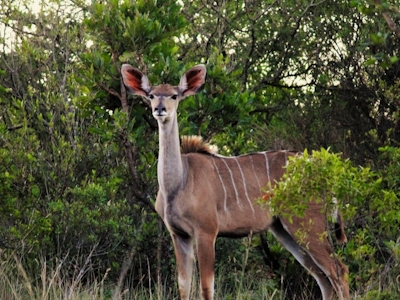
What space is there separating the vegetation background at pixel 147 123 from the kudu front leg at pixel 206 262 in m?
0.19

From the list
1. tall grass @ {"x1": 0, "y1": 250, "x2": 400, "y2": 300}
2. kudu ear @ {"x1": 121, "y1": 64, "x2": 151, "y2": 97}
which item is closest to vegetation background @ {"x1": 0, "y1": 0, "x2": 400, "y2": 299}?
tall grass @ {"x1": 0, "y1": 250, "x2": 400, "y2": 300}

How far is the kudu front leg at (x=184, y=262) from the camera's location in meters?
5.25

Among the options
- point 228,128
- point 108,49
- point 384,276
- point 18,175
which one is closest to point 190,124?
point 228,128

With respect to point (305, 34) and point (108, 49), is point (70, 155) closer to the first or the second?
point (108, 49)

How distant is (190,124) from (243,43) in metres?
1.59

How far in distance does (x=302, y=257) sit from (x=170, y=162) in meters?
1.05

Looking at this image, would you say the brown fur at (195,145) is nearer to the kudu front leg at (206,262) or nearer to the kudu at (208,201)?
the kudu at (208,201)

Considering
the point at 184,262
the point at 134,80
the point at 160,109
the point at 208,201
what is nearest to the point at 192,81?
the point at 134,80

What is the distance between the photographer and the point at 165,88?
519 centimetres

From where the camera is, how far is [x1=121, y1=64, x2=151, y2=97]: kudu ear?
524 cm

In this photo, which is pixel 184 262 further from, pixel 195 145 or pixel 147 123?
pixel 147 123

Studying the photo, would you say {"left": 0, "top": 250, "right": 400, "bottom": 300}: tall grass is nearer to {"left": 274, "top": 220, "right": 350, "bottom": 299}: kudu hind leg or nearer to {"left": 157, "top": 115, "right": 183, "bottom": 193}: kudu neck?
{"left": 274, "top": 220, "right": 350, "bottom": 299}: kudu hind leg

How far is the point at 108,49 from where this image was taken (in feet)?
18.4

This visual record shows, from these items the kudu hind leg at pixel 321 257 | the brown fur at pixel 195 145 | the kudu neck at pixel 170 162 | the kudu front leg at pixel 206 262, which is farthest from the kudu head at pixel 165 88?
the kudu hind leg at pixel 321 257
